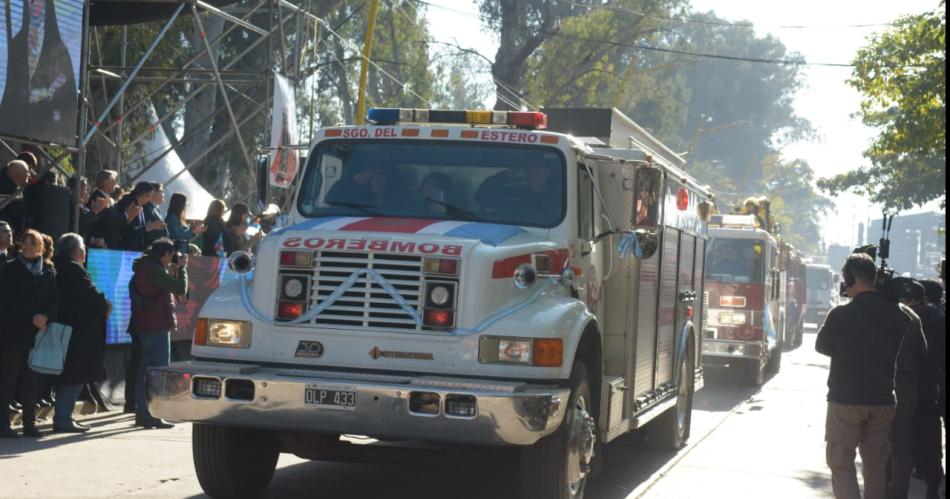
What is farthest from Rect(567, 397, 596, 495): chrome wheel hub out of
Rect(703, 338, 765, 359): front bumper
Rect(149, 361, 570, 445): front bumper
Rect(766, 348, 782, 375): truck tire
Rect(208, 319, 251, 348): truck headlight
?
Rect(766, 348, 782, 375): truck tire

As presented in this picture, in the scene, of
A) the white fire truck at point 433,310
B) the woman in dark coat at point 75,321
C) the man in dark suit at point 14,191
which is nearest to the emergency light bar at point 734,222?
the man in dark suit at point 14,191

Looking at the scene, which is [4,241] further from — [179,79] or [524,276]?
[179,79]

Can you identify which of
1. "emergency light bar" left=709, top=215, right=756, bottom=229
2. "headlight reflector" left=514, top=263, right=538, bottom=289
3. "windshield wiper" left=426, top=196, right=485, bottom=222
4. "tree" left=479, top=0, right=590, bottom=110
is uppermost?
"tree" left=479, top=0, right=590, bottom=110

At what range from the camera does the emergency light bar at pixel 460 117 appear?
9.56m

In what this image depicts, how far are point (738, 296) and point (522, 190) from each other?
44.9 ft

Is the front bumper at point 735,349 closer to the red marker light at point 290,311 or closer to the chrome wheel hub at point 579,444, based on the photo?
the chrome wheel hub at point 579,444

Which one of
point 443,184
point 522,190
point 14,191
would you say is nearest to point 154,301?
point 14,191

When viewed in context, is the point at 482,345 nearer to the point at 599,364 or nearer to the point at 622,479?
the point at 599,364

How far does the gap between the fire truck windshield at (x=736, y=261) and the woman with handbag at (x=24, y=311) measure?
12999 millimetres

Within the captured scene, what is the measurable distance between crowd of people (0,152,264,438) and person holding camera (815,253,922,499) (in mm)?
5892

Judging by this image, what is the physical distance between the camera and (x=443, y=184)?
9.26 m

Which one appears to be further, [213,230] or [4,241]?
[213,230]

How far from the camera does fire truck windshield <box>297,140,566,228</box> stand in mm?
9180

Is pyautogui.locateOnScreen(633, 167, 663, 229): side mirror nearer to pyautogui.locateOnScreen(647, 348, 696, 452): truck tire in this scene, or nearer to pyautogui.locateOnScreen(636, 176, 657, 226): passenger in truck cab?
pyautogui.locateOnScreen(636, 176, 657, 226): passenger in truck cab
